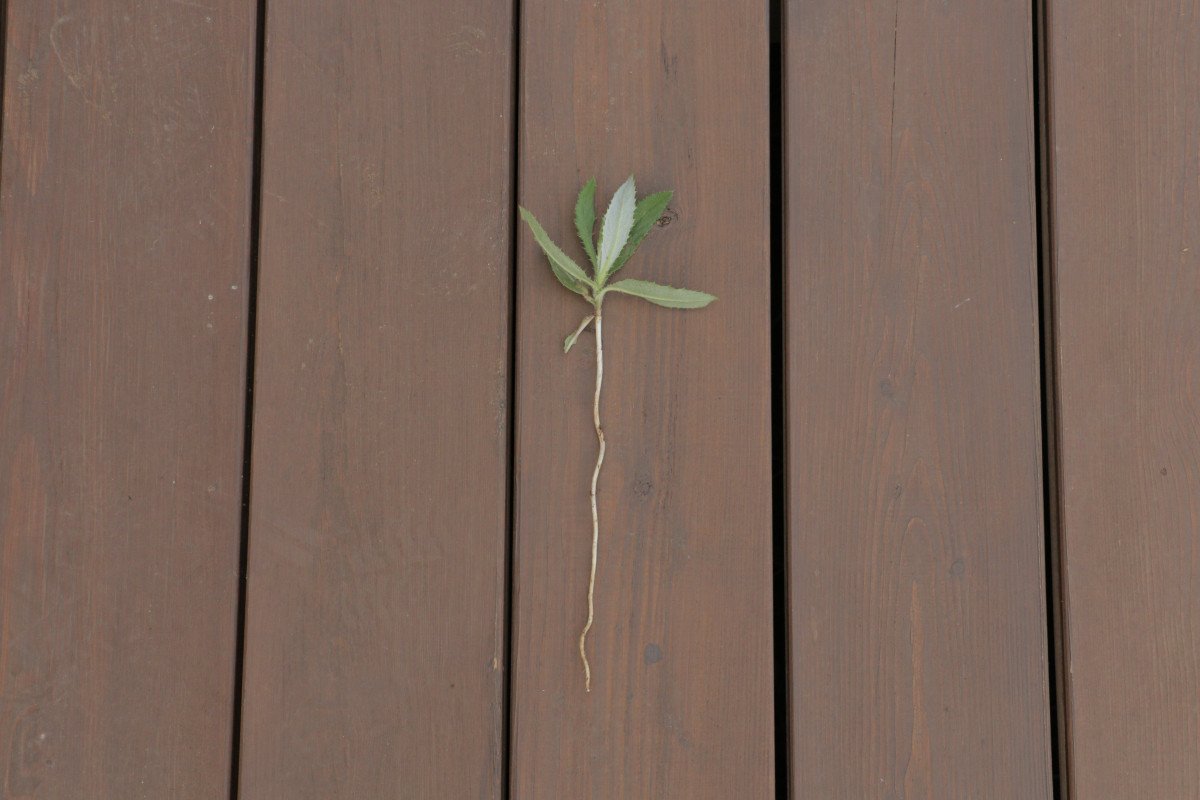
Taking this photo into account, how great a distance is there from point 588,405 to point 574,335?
0.06 metres

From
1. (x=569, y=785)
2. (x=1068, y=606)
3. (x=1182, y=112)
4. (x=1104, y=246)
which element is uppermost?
(x=1182, y=112)

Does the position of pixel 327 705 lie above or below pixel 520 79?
below

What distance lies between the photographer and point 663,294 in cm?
72

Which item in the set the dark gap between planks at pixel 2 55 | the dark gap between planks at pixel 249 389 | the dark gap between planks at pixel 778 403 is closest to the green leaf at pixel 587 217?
the dark gap between planks at pixel 778 403

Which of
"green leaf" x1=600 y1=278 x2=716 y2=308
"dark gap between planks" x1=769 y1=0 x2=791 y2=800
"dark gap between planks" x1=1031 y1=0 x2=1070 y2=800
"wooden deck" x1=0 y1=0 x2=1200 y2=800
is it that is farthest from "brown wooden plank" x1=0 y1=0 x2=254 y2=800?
"dark gap between planks" x1=1031 y1=0 x2=1070 y2=800

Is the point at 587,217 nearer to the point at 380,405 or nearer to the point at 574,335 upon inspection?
the point at 574,335

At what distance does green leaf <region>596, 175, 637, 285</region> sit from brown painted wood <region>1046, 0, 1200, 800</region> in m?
0.38

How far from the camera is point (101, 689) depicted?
2.41 feet

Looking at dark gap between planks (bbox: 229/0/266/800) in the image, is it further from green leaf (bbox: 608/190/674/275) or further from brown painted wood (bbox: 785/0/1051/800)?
brown painted wood (bbox: 785/0/1051/800)

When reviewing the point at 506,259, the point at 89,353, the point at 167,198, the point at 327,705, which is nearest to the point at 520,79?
the point at 506,259

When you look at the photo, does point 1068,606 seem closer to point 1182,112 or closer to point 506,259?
point 1182,112

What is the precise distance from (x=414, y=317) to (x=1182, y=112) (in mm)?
709

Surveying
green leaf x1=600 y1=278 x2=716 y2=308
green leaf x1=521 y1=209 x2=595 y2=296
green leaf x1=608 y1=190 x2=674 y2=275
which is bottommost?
green leaf x1=600 y1=278 x2=716 y2=308

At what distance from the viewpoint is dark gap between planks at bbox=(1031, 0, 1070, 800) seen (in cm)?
74
